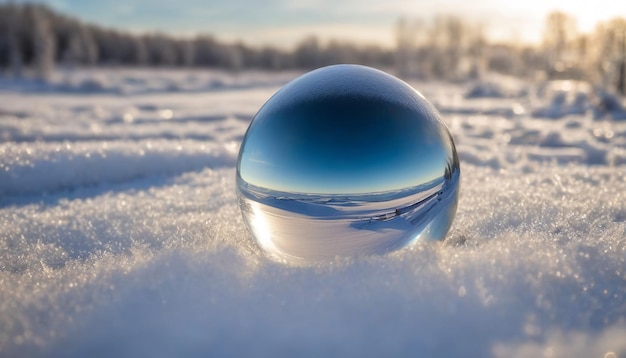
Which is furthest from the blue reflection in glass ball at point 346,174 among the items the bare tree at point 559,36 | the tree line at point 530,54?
the bare tree at point 559,36

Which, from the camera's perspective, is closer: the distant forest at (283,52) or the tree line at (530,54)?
the tree line at (530,54)

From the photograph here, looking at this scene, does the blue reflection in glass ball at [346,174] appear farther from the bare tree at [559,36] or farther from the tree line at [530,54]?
the bare tree at [559,36]

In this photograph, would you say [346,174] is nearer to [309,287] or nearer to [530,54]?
[309,287]

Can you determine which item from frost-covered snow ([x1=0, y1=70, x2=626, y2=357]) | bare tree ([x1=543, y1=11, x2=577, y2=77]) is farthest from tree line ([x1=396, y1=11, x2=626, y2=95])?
frost-covered snow ([x1=0, y1=70, x2=626, y2=357])

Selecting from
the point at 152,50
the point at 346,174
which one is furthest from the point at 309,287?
the point at 152,50

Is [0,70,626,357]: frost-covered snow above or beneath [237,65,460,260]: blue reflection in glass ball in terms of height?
beneath

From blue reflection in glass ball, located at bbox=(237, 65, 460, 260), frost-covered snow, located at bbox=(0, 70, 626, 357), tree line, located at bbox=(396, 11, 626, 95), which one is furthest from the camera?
tree line, located at bbox=(396, 11, 626, 95)

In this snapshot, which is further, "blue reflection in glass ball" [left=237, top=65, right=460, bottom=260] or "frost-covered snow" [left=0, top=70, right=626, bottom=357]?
"blue reflection in glass ball" [left=237, top=65, right=460, bottom=260]

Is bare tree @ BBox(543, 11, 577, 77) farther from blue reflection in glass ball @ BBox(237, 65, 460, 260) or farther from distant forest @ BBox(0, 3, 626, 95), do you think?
blue reflection in glass ball @ BBox(237, 65, 460, 260)
